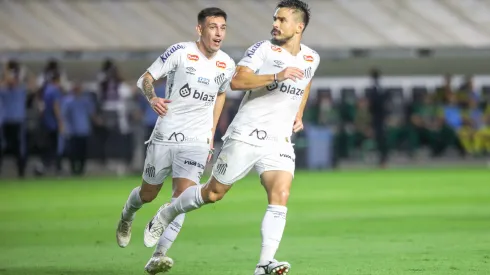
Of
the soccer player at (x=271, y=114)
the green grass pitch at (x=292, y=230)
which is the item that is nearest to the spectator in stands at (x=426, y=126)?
the green grass pitch at (x=292, y=230)

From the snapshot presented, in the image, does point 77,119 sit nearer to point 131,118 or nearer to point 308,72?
point 131,118

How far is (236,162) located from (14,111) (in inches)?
677

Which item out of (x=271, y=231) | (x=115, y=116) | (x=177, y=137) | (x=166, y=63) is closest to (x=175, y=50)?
(x=166, y=63)

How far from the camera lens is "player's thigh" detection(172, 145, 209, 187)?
11531mm

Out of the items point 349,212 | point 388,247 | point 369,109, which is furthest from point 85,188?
point 388,247

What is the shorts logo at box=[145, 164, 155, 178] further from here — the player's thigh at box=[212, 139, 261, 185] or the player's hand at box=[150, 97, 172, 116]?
the player's thigh at box=[212, 139, 261, 185]

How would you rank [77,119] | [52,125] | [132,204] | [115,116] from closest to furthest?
[132,204] < [77,119] < [52,125] < [115,116]

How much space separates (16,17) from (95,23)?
207 centimetres

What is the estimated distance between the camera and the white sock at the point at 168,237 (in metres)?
10.9

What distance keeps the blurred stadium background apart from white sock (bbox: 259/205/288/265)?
7.13 metres

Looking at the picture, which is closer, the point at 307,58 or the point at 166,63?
the point at 307,58

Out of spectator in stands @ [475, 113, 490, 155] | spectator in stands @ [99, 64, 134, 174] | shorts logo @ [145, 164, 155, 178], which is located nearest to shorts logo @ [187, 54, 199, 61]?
shorts logo @ [145, 164, 155, 178]

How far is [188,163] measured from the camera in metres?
11.6

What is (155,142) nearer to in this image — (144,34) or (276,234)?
(276,234)
